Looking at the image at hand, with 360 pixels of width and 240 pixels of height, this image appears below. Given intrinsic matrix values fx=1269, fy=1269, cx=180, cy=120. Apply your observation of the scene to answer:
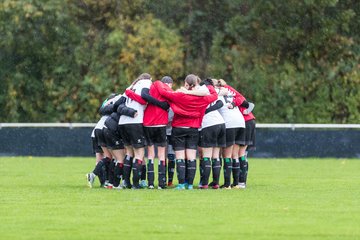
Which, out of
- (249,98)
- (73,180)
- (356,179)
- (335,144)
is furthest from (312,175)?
(249,98)

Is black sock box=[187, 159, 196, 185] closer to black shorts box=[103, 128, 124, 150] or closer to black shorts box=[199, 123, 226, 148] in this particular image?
black shorts box=[199, 123, 226, 148]

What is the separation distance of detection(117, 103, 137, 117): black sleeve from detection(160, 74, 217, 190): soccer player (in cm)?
64

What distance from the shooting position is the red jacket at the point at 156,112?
2336 centimetres

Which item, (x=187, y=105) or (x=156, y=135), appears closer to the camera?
(x=187, y=105)

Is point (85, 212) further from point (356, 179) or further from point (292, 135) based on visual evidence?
point (292, 135)

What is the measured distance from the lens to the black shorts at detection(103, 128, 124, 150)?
24.2m

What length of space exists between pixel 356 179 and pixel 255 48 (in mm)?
21708

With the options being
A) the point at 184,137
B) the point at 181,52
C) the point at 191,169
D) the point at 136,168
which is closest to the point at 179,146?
the point at 184,137

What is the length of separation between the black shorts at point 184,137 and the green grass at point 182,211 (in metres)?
0.88

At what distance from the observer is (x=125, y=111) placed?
2345 centimetres

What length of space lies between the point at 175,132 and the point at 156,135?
14.0 inches

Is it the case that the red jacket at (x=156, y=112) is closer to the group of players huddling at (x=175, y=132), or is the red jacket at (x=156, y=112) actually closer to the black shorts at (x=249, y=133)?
the group of players huddling at (x=175, y=132)

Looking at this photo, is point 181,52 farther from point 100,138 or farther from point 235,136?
point 235,136

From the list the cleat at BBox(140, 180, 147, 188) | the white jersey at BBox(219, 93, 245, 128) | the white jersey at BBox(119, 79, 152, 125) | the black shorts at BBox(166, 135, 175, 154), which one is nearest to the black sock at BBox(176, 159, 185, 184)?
the black shorts at BBox(166, 135, 175, 154)
